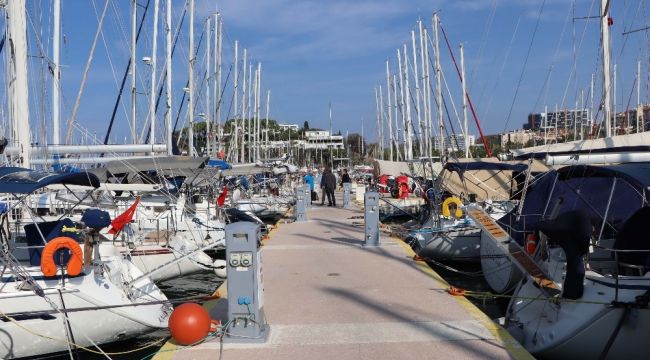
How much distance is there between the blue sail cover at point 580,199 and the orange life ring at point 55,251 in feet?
23.0

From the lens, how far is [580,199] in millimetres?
11477

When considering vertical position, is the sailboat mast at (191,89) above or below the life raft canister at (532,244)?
above

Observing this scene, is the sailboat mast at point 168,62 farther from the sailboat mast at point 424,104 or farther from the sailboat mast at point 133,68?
the sailboat mast at point 424,104

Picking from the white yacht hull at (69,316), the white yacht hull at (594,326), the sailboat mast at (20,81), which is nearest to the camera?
the white yacht hull at (594,326)

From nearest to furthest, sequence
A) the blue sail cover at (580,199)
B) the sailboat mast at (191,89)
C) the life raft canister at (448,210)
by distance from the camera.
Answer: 1. the blue sail cover at (580,199)
2. the life raft canister at (448,210)
3. the sailboat mast at (191,89)

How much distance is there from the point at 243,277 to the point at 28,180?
3999 millimetres

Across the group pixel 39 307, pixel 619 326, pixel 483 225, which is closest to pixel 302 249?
pixel 483 225

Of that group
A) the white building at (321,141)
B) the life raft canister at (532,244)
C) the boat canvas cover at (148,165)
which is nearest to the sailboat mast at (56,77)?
the boat canvas cover at (148,165)

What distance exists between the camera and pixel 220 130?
3584cm

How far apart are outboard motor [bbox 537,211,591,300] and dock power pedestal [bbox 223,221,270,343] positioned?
3.56 metres

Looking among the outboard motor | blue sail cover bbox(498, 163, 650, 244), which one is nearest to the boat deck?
the outboard motor

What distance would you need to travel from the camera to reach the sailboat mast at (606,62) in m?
16.1

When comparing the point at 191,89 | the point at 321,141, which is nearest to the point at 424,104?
the point at 191,89

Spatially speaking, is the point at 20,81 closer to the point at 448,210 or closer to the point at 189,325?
the point at 189,325
